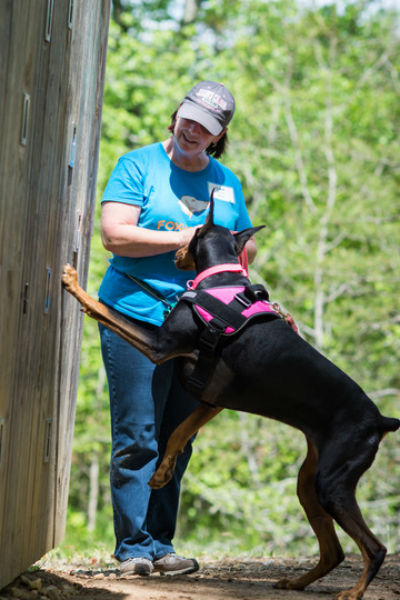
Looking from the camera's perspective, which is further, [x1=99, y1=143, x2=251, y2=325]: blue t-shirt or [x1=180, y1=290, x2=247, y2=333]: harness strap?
[x1=99, y1=143, x2=251, y2=325]: blue t-shirt

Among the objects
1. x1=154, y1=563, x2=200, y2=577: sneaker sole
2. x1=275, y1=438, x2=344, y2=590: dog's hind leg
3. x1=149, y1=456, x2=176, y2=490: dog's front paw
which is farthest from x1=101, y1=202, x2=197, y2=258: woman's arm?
x1=154, y1=563, x2=200, y2=577: sneaker sole

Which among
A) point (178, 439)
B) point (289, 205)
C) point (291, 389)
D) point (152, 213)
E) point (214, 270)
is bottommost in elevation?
point (178, 439)

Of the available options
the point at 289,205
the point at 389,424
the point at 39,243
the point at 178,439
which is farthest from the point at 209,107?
the point at 289,205

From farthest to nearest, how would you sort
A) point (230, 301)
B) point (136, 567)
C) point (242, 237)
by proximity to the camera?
point (242, 237), point (136, 567), point (230, 301)

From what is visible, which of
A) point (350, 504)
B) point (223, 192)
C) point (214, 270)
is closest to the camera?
point (350, 504)

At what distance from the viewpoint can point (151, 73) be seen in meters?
17.5

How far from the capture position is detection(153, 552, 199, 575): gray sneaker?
13.6 ft

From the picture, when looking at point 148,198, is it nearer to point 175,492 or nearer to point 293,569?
point 175,492

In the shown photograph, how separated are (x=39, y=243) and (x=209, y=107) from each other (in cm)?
132

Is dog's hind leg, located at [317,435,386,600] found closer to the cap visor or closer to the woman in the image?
the woman

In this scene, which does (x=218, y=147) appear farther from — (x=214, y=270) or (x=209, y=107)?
(x=214, y=270)

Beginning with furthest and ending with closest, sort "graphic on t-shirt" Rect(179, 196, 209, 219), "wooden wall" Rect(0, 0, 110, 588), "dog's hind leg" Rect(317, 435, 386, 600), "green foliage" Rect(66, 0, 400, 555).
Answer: "green foliage" Rect(66, 0, 400, 555) < "graphic on t-shirt" Rect(179, 196, 209, 219) < "dog's hind leg" Rect(317, 435, 386, 600) < "wooden wall" Rect(0, 0, 110, 588)

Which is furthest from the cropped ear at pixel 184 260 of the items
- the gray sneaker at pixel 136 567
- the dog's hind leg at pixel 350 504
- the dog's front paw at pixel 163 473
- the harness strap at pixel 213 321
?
the gray sneaker at pixel 136 567

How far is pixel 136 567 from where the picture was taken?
13.0 feet
